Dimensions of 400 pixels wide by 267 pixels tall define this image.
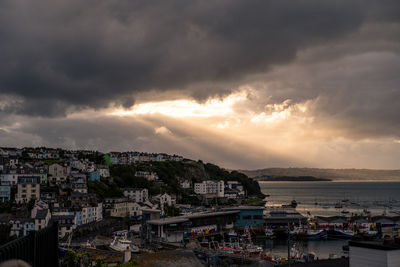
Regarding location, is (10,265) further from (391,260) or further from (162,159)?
(162,159)

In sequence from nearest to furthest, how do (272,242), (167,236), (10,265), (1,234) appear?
(10,265)
(1,234)
(167,236)
(272,242)

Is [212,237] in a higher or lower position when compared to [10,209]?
lower

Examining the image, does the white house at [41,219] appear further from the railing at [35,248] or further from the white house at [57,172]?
the railing at [35,248]

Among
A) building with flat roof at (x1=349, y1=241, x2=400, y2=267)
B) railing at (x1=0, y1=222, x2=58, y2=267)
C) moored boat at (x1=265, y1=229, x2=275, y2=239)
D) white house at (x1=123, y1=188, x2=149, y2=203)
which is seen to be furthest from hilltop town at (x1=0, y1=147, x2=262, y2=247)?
railing at (x1=0, y1=222, x2=58, y2=267)

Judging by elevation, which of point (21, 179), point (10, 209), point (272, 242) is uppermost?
point (21, 179)

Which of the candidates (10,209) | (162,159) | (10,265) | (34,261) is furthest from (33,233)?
(162,159)

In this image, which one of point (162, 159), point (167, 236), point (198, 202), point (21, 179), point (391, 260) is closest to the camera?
point (391, 260)

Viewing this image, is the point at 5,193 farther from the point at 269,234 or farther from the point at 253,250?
the point at 269,234

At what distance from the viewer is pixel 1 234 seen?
46.2m

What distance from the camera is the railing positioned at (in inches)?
142

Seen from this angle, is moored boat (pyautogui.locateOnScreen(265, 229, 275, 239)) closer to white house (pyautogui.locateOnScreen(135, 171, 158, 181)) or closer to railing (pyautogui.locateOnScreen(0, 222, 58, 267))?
white house (pyautogui.locateOnScreen(135, 171, 158, 181))

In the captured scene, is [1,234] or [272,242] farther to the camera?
[272,242]

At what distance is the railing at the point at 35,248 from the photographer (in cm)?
360

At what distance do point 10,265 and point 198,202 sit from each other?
98938 mm
